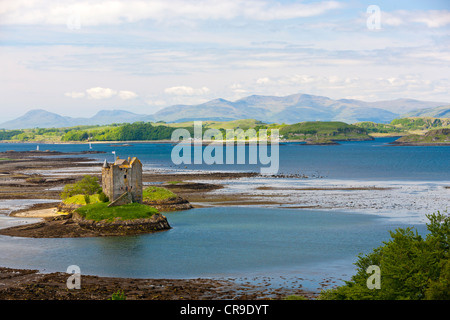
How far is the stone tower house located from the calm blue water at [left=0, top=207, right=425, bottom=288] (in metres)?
6.59

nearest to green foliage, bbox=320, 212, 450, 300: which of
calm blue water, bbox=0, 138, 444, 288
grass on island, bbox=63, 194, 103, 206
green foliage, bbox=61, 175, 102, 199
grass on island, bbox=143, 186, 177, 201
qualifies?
calm blue water, bbox=0, 138, 444, 288

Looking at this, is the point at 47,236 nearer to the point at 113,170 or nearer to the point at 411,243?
the point at 113,170

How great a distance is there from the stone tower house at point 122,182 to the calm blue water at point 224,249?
659cm

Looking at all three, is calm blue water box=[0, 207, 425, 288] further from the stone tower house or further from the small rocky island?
the stone tower house

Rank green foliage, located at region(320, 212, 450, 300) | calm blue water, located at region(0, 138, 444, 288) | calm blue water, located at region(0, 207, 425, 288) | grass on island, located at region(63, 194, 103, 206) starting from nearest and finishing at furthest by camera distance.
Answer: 1. green foliage, located at region(320, 212, 450, 300)
2. calm blue water, located at region(0, 207, 425, 288)
3. calm blue water, located at region(0, 138, 444, 288)
4. grass on island, located at region(63, 194, 103, 206)

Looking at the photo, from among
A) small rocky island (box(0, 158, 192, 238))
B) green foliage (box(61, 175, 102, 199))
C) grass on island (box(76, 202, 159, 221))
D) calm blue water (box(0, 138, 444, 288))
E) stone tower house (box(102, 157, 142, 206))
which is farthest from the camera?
green foliage (box(61, 175, 102, 199))

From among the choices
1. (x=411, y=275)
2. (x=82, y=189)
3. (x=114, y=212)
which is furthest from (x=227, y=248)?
(x=82, y=189)

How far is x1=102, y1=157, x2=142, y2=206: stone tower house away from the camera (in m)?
68.1

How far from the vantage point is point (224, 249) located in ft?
182

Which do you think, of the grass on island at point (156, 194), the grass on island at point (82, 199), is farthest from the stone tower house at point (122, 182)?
the grass on island at point (156, 194)

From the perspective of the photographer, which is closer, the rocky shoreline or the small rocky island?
the rocky shoreline

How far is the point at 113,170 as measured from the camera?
226 feet
